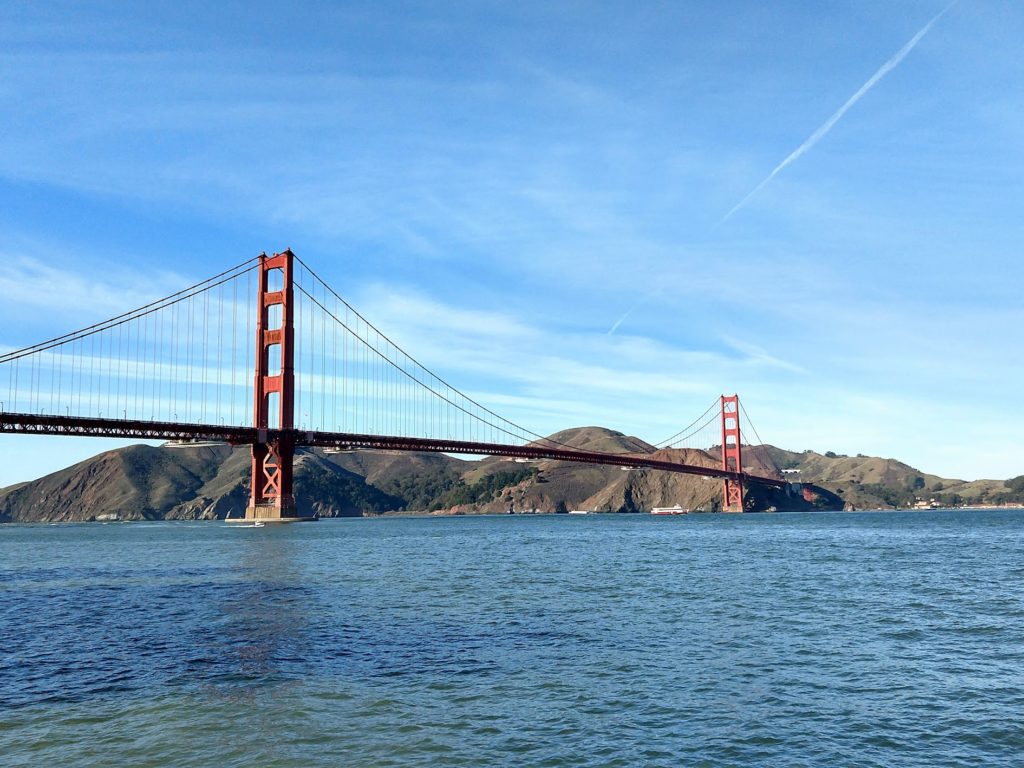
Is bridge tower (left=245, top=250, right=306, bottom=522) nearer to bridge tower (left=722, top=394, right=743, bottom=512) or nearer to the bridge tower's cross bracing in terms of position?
the bridge tower's cross bracing

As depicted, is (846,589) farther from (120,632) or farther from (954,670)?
(120,632)

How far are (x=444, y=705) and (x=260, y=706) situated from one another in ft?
10.2

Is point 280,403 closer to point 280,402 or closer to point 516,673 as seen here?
point 280,402

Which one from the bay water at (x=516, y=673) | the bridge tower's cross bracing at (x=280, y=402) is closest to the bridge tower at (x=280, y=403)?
the bridge tower's cross bracing at (x=280, y=402)

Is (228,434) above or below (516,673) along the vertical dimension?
above

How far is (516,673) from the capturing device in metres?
16.1

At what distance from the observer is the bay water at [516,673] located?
1176cm

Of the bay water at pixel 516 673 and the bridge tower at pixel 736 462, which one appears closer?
the bay water at pixel 516 673

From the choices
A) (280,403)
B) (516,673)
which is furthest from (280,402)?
(516,673)

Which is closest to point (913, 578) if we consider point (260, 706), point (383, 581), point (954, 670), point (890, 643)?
point (890, 643)

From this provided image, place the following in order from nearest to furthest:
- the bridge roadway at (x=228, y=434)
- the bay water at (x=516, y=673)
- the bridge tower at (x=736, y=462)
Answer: the bay water at (x=516, y=673), the bridge roadway at (x=228, y=434), the bridge tower at (x=736, y=462)

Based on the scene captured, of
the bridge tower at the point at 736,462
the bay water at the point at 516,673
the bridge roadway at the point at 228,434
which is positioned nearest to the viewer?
the bay water at the point at 516,673

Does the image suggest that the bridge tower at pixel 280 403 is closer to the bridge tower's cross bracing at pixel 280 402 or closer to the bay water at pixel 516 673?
the bridge tower's cross bracing at pixel 280 402

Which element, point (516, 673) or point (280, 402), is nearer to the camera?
point (516, 673)
